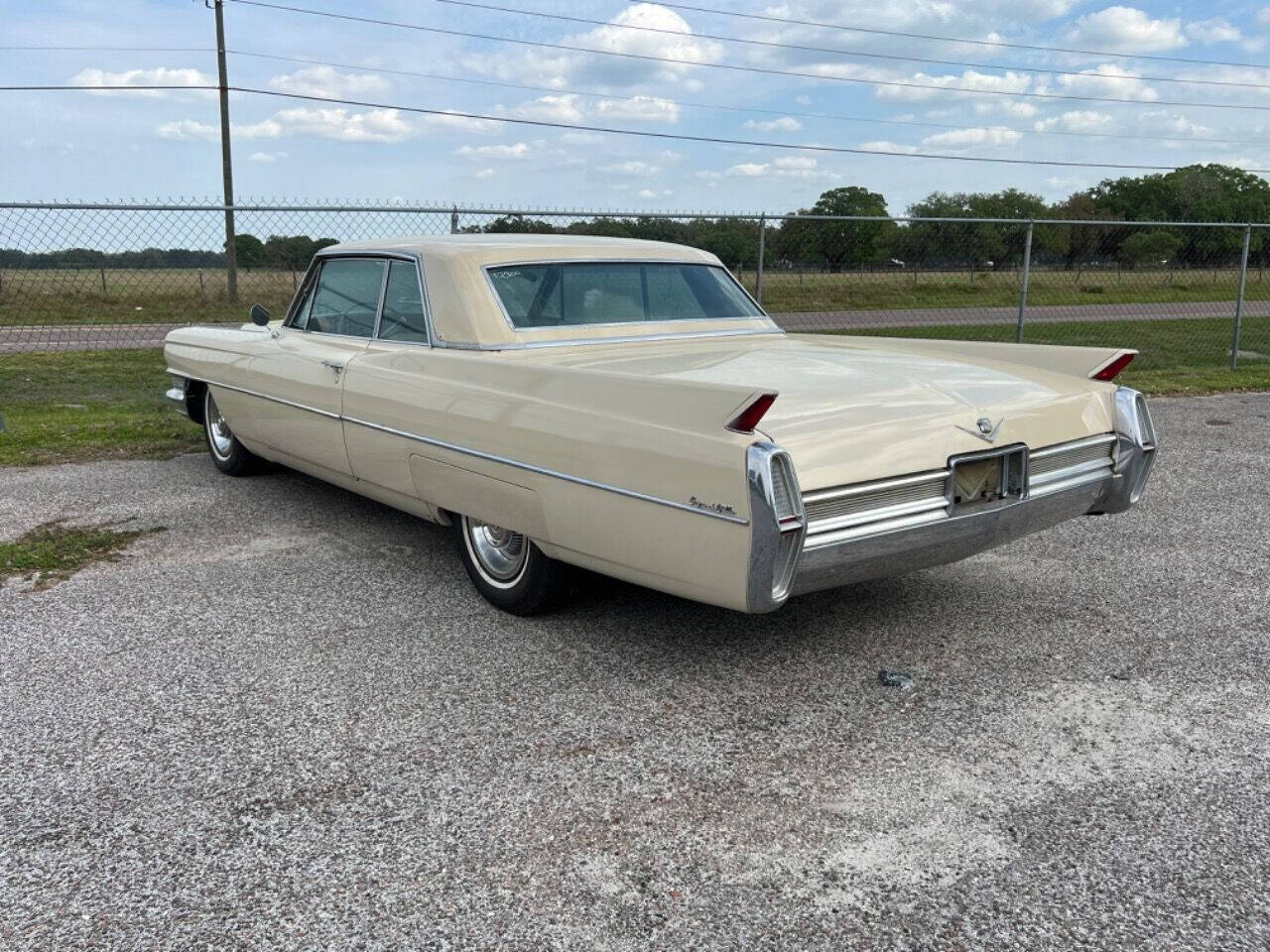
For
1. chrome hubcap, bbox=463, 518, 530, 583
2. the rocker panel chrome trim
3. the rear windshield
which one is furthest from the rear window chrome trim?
chrome hubcap, bbox=463, 518, 530, 583

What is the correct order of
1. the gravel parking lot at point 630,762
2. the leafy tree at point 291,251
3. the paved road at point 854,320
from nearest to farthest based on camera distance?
the gravel parking lot at point 630,762 → the leafy tree at point 291,251 → the paved road at point 854,320

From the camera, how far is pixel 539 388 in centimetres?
342

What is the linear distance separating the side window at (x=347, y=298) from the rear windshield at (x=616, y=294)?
726 millimetres

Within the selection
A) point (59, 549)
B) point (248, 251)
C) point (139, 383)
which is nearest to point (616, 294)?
point (59, 549)

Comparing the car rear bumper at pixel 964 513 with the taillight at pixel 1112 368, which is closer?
the car rear bumper at pixel 964 513

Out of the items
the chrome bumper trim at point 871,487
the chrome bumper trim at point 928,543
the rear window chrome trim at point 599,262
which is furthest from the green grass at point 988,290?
the chrome bumper trim at point 871,487

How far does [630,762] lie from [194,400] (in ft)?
15.1

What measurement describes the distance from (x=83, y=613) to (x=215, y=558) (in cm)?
75

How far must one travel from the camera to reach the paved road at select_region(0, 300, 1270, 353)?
11.4 meters

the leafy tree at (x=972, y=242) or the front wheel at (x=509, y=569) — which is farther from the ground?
the leafy tree at (x=972, y=242)

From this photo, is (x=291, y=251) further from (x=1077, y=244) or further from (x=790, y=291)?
(x=1077, y=244)

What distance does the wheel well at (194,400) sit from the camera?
631 centimetres

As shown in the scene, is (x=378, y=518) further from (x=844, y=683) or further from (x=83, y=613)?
(x=844, y=683)

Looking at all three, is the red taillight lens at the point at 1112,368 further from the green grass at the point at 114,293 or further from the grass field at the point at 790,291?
the green grass at the point at 114,293
